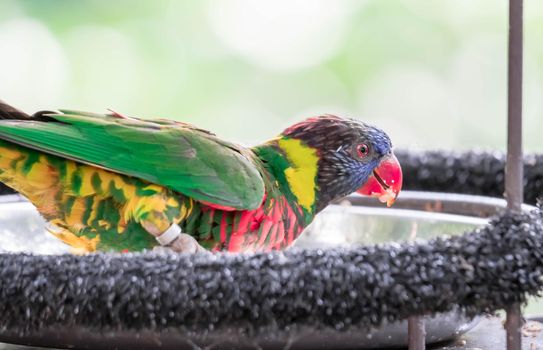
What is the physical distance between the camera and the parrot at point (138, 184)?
51.7 inches

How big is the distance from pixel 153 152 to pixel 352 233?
0.49 metres

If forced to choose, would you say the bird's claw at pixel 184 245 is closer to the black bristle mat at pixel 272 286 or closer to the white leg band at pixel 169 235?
the white leg band at pixel 169 235

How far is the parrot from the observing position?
51.7 inches

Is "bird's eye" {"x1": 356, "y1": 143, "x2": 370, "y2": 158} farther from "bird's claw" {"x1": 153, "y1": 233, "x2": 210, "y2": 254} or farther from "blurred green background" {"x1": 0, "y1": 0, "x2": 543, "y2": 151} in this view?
"blurred green background" {"x1": 0, "y1": 0, "x2": 543, "y2": 151}

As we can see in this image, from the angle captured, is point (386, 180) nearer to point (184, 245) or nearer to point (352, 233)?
point (352, 233)

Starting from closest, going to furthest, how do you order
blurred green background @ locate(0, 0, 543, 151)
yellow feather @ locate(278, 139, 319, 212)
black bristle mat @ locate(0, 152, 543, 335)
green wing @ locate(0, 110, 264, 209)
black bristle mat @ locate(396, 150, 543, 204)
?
1. black bristle mat @ locate(0, 152, 543, 335)
2. green wing @ locate(0, 110, 264, 209)
3. yellow feather @ locate(278, 139, 319, 212)
4. black bristle mat @ locate(396, 150, 543, 204)
5. blurred green background @ locate(0, 0, 543, 151)

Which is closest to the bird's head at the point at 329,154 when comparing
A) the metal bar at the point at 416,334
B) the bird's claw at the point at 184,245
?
the bird's claw at the point at 184,245

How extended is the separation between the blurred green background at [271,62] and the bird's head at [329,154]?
1.66 meters

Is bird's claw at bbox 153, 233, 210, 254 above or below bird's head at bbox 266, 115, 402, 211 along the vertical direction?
below

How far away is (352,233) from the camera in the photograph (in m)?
1.69

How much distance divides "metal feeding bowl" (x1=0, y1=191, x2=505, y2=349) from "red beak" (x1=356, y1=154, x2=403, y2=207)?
6cm

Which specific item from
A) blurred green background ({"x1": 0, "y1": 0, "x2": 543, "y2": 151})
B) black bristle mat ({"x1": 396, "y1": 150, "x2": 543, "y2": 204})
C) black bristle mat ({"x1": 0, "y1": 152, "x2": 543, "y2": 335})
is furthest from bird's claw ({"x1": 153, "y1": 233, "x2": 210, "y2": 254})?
blurred green background ({"x1": 0, "y1": 0, "x2": 543, "y2": 151})

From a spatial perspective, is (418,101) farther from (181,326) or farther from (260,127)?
(181,326)

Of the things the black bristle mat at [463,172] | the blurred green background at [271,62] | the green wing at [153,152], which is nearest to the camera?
the green wing at [153,152]
